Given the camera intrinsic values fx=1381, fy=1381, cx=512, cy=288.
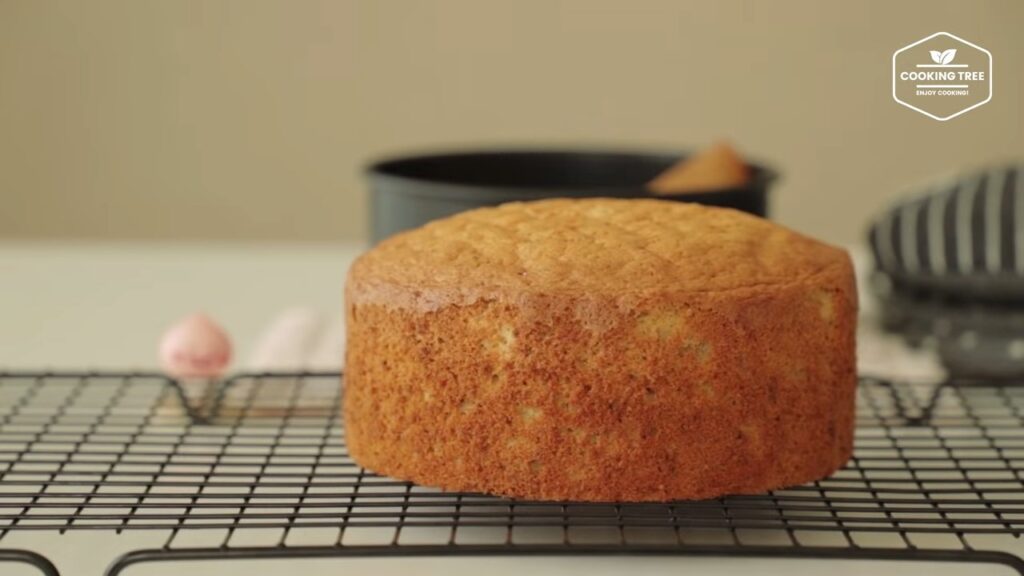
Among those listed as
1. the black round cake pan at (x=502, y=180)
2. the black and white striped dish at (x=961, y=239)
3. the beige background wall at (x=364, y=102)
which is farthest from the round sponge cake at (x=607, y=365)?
the beige background wall at (x=364, y=102)

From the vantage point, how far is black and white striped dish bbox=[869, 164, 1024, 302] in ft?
4.96

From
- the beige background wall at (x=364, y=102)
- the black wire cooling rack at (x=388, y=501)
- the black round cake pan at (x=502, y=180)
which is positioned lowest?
the beige background wall at (x=364, y=102)

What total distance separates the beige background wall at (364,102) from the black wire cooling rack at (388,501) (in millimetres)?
2229

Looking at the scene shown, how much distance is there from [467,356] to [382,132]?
2.68m

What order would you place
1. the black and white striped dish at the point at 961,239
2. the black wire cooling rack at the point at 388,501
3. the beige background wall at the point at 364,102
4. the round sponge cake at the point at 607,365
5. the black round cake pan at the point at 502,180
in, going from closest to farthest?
the black wire cooling rack at the point at 388,501
the round sponge cake at the point at 607,365
the black round cake pan at the point at 502,180
the black and white striped dish at the point at 961,239
the beige background wall at the point at 364,102

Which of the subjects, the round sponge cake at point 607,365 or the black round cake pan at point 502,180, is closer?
the round sponge cake at point 607,365

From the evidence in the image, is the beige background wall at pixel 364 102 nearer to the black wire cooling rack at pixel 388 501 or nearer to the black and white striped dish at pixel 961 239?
the black and white striped dish at pixel 961 239

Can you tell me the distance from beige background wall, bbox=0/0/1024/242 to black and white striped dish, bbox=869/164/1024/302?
1.67 metres

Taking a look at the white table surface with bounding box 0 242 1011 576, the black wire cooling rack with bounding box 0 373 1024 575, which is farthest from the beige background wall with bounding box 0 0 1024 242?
the black wire cooling rack with bounding box 0 373 1024 575

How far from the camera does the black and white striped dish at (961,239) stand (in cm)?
151

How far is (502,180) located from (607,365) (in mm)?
720

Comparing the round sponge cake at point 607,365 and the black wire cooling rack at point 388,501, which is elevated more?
→ the round sponge cake at point 607,365

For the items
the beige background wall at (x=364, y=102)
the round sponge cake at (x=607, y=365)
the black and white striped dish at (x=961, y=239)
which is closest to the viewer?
the round sponge cake at (x=607, y=365)

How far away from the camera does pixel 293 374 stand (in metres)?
1.24
